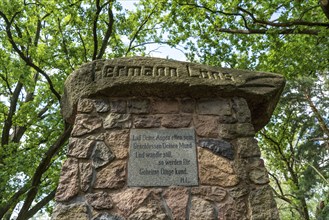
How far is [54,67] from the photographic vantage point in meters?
8.70

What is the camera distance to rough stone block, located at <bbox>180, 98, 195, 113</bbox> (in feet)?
10.9

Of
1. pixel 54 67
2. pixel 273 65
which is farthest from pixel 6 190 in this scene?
pixel 273 65

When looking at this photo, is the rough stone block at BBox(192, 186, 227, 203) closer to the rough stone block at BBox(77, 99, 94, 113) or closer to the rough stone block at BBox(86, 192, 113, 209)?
the rough stone block at BBox(86, 192, 113, 209)

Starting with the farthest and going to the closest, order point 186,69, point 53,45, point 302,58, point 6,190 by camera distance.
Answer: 1. point 53,45
2. point 302,58
3. point 6,190
4. point 186,69

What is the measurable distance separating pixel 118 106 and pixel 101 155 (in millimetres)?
552

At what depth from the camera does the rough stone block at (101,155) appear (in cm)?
300

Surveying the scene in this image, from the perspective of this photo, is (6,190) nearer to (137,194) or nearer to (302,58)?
(137,194)

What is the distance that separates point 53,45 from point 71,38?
0.60 m

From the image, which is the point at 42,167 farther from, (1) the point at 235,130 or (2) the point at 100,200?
(1) the point at 235,130

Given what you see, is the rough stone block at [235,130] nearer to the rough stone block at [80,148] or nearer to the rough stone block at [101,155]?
the rough stone block at [101,155]

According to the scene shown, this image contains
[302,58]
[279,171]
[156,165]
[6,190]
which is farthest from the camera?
[279,171]

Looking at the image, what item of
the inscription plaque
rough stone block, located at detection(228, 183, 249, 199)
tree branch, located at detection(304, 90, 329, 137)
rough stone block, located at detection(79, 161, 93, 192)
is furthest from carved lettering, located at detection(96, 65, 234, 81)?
tree branch, located at detection(304, 90, 329, 137)

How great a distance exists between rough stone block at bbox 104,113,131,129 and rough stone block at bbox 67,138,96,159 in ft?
0.77

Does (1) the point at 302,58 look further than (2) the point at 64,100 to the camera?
Yes
